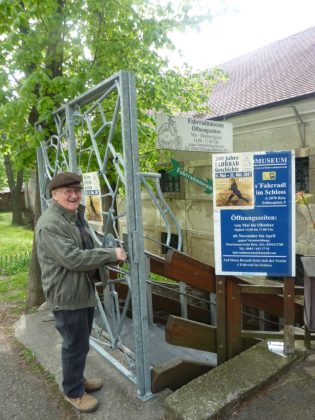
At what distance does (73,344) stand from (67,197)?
3.78 feet

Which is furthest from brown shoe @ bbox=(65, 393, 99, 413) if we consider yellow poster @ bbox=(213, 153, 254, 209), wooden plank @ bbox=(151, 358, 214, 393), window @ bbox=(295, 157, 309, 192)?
window @ bbox=(295, 157, 309, 192)

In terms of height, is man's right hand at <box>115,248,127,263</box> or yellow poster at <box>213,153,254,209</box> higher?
yellow poster at <box>213,153,254,209</box>

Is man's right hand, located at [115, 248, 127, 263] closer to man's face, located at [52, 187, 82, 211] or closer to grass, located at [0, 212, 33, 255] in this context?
man's face, located at [52, 187, 82, 211]

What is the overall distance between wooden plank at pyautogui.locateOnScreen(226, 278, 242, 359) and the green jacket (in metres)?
1.18

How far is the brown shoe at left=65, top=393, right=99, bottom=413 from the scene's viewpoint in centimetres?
270

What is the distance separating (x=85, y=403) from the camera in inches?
107

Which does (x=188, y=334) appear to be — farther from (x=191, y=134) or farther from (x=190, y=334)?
(x=191, y=134)

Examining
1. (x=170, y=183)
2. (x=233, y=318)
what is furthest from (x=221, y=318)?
(x=170, y=183)

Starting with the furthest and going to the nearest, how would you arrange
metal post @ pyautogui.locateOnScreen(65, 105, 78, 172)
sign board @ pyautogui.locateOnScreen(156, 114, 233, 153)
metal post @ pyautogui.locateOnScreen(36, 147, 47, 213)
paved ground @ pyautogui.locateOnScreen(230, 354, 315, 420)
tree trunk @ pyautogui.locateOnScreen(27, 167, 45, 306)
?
tree trunk @ pyautogui.locateOnScreen(27, 167, 45, 306)
metal post @ pyautogui.locateOnScreen(36, 147, 47, 213)
sign board @ pyautogui.locateOnScreen(156, 114, 233, 153)
metal post @ pyautogui.locateOnScreen(65, 105, 78, 172)
paved ground @ pyautogui.locateOnScreen(230, 354, 315, 420)

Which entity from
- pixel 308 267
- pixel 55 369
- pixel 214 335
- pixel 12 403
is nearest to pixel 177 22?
pixel 308 267

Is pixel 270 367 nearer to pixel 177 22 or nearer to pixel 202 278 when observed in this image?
pixel 202 278

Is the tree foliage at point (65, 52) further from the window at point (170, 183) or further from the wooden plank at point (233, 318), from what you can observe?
the window at point (170, 183)

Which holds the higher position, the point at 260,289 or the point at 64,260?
the point at 64,260

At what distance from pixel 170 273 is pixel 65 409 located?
1.45 metres
